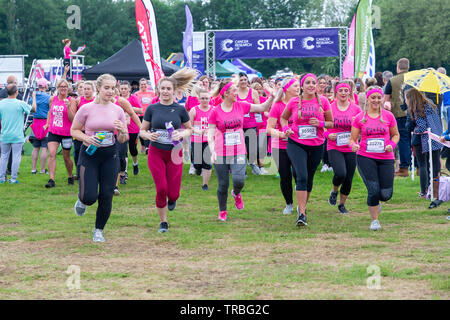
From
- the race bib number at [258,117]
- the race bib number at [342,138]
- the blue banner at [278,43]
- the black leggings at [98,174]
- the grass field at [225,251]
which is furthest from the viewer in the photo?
the blue banner at [278,43]

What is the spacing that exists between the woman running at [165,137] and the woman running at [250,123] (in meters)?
4.25

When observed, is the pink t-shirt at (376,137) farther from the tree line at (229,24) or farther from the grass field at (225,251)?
the tree line at (229,24)

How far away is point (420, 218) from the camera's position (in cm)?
973

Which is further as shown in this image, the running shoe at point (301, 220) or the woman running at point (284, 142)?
the woman running at point (284, 142)

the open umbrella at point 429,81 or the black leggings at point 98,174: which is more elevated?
the open umbrella at point 429,81

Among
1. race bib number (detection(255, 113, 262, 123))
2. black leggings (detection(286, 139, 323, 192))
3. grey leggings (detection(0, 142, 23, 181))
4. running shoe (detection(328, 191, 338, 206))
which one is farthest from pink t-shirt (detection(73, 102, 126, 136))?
race bib number (detection(255, 113, 262, 123))

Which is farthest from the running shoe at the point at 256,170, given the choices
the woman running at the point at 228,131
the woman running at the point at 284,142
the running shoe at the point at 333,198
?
the woman running at the point at 228,131

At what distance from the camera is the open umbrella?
33.6 feet

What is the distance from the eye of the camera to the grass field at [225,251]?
19.2ft

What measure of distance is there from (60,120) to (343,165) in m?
5.96

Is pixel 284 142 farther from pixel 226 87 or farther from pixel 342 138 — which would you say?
pixel 226 87

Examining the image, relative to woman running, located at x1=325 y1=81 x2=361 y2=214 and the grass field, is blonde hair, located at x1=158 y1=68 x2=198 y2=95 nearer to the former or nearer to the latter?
the grass field

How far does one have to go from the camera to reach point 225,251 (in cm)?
764

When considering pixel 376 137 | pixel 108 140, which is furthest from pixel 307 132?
pixel 108 140
